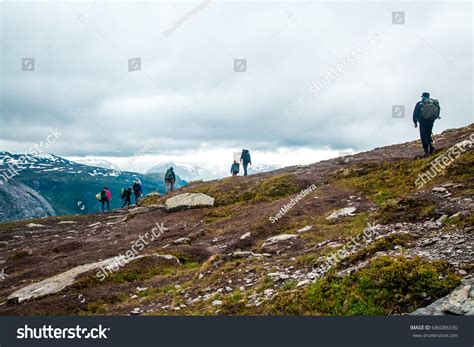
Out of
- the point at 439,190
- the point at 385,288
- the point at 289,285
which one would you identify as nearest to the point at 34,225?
the point at 289,285

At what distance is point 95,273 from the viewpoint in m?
18.9

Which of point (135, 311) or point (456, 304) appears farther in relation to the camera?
point (135, 311)

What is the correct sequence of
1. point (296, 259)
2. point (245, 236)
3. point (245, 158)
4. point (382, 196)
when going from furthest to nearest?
point (245, 158) < point (382, 196) < point (245, 236) < point (296, 259)

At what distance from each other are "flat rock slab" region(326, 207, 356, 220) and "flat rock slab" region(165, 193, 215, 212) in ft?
60.2

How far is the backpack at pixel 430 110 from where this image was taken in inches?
993

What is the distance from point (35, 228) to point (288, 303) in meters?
44.5

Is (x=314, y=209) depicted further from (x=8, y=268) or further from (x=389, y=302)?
(x=8, y=268)

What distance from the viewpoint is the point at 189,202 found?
39.2 metres

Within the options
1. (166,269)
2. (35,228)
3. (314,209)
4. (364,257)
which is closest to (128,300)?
(166,269)

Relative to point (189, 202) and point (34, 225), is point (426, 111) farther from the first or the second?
point (34, 225)

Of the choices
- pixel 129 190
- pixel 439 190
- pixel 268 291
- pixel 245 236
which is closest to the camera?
pixel 268 291

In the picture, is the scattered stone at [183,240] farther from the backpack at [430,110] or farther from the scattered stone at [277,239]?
the backpack at [430,110]

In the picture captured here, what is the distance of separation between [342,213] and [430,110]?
1032 cm

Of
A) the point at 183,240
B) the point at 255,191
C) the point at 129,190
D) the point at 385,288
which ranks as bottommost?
the point at 385,288
